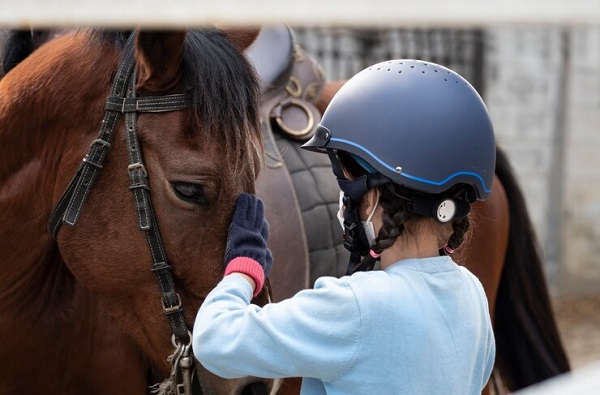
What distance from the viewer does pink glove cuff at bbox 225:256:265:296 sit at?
4.81ft

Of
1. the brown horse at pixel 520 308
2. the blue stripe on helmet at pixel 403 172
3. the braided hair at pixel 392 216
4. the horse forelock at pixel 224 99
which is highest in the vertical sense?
the horse forelock at pixel 224 99

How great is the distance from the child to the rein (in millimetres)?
270

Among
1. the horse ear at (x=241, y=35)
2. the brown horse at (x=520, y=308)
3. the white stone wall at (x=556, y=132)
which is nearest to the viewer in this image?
the horse ear at (x=241, y=35)

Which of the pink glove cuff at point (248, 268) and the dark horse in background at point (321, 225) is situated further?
the dark horse in background at point (321, 225)

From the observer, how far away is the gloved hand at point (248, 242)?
58.2 inches

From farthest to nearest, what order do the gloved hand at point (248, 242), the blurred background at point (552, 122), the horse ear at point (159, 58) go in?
the blurred background at point (552, 122)
the horse ear at point (159, 58)
the gloved hand at point (248, 242)

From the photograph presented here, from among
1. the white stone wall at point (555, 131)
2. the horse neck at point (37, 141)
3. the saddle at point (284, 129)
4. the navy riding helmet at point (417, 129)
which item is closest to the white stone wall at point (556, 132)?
the white stone wall at point (555, 131)

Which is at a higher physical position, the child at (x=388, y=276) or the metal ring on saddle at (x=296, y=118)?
the metal ring on saddle at (x=296, y=118)

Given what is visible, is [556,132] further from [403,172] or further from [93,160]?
[403,172]

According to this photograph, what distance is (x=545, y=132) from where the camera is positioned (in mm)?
7621

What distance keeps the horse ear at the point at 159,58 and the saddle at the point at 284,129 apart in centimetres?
62

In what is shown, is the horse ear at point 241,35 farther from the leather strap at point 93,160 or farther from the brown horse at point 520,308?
the brown horse at point 520,308

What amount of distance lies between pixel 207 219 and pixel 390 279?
0.53 meters

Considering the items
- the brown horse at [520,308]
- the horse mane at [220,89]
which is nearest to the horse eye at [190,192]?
the horse mane at [220,89]
